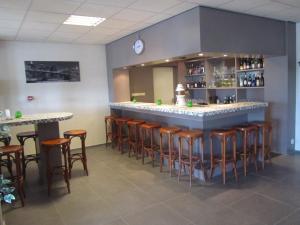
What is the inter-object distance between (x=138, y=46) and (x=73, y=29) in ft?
4.11

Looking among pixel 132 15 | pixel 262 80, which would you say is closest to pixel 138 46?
pixel 132 15

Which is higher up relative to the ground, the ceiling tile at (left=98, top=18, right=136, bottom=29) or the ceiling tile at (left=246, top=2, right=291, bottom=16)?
the ceiling tile at (left=98, top=18, right=136, bottom=29)

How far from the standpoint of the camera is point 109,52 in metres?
5.97

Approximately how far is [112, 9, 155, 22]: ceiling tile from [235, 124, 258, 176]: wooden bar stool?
2269 mm

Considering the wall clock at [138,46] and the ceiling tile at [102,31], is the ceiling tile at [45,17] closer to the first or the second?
the ceiling tile at [102,31]

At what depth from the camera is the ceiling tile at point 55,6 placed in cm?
295

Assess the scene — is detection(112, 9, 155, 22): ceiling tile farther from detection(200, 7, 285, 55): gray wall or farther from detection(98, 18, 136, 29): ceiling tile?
detection(200, 7, 285, 55): gray wall

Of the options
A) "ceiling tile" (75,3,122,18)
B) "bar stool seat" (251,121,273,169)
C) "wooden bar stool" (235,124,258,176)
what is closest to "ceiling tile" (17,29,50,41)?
"ceiling tile" (75,3,122,18)

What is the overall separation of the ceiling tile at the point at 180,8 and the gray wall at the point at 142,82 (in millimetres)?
3123

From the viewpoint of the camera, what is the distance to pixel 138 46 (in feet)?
15.5

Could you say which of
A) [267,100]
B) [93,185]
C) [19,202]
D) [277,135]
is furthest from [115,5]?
[277,135]

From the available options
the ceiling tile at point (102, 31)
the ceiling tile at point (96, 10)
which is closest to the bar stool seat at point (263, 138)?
the ceiling tile at point (96, 10)

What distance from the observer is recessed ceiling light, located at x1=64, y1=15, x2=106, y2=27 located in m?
3.70

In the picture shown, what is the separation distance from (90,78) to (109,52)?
815 mm
